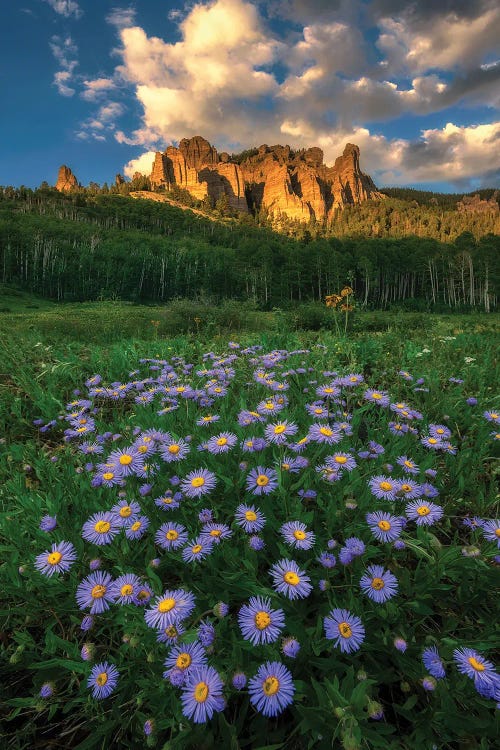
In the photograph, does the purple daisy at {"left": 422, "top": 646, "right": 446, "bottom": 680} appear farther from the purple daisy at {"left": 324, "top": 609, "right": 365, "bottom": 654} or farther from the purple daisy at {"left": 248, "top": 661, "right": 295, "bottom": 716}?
the purple daisy at {"left": 248, "top": 661, "right": 295, "bottom": 716}

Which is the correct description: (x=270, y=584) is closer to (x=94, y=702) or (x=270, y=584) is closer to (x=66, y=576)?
(x=94, y=702)

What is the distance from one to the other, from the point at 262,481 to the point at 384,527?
438 mm

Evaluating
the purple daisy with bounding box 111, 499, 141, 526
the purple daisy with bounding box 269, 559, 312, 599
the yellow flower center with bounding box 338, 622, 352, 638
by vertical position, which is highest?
the purple daisy with bounding box 111, 499, 141, 526

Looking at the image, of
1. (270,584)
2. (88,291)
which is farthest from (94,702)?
(88,291)

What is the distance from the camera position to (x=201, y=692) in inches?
33.7

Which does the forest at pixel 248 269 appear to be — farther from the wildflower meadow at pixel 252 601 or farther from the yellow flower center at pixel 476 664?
the yellow flower center at pixel 476 664

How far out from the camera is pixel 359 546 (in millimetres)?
1200

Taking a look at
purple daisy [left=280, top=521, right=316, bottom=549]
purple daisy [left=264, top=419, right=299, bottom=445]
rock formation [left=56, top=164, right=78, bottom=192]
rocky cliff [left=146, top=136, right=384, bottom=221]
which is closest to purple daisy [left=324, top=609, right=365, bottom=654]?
purple daisy [left=280, top=521, right=316, bottom=549]

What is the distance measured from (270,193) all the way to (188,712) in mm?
178245

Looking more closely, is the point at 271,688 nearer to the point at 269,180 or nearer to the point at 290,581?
the point at 290,581

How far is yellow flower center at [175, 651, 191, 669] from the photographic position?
35.8 inches

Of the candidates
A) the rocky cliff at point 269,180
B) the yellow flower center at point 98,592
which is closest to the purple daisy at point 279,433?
the yellow flower center at point 98,592

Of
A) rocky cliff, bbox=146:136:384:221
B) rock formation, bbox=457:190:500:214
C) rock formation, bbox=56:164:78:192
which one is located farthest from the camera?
rocky cliff, bbox=146:136:384:221

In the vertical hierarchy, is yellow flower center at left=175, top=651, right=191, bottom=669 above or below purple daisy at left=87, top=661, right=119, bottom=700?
above
